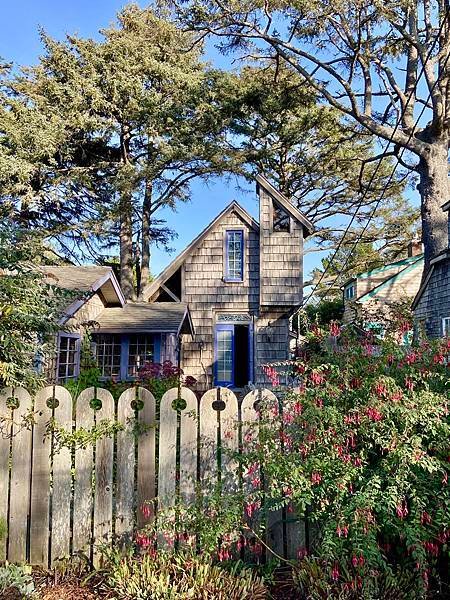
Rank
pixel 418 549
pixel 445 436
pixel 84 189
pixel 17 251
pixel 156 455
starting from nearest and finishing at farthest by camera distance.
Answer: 1. pixel 418 549
2. pixel 445 436
3. pixel 156 455
4. pixel 17 251
5. pixel 84 189

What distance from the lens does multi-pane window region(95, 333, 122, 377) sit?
1281 cm

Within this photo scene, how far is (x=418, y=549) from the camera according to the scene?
7.56ft

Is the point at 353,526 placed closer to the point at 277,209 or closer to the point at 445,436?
the point at 445,436

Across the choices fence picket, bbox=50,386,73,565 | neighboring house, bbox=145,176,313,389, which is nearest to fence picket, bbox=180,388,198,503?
fence picket, bbox=50,386,73,565

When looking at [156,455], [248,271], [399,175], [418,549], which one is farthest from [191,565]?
[399,175]

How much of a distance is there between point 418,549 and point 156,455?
1.71 metres

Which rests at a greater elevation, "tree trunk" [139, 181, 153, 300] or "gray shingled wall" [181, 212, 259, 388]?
"tree trunk" [139, 181, 153, 300]

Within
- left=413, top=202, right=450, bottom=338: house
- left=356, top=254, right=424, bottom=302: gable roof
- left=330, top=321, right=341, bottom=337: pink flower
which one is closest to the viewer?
left=330, top=321, right=341, bottom=337: pink flower

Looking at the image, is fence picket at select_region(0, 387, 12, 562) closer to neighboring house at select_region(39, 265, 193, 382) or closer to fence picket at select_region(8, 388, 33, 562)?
fence picket at select_region(8, 388, 33, 562)

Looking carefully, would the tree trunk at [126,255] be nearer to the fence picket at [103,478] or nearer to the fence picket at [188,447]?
the fence picket at [103,478]

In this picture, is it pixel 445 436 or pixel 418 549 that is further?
pixel 445 436

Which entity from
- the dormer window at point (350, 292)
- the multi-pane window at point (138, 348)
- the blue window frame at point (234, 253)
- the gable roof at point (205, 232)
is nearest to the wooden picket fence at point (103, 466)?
the multi-pane window at point (138, 348)

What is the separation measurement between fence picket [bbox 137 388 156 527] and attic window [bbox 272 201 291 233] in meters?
12.2

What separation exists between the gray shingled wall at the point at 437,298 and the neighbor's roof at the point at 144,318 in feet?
21.7
